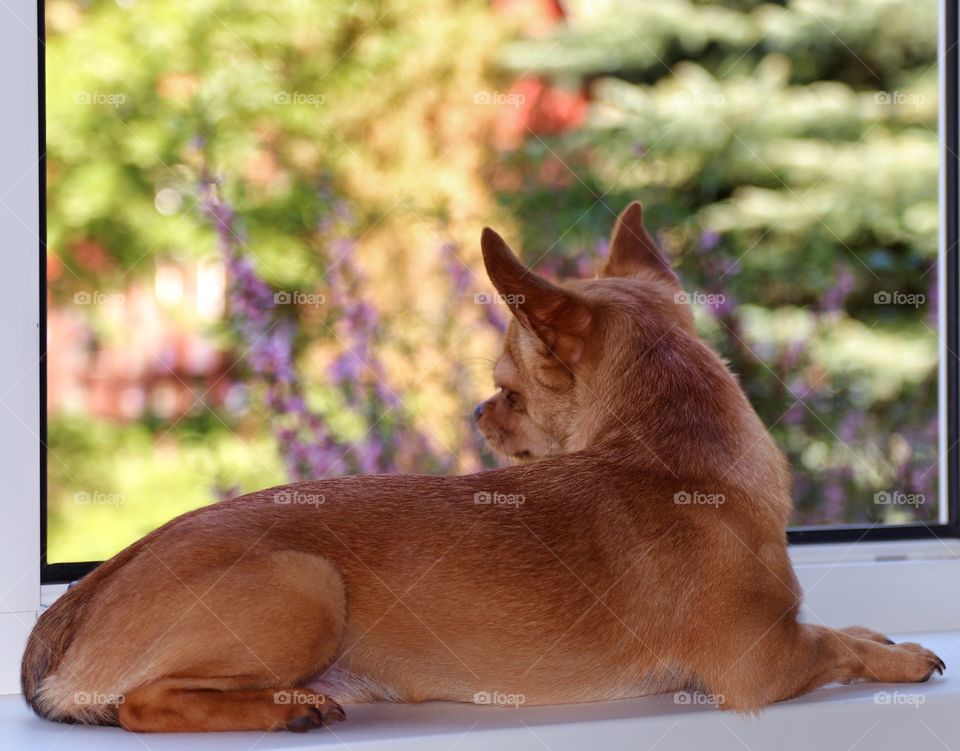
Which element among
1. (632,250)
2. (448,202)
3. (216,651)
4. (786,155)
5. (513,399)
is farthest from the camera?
(786,155)

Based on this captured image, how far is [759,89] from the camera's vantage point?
5262mm

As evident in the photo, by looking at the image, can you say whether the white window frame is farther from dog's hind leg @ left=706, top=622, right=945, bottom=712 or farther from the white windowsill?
dog's hind leg @ left=706, top=622, right=945, bottom=712

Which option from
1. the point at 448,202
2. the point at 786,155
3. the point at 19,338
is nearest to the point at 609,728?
the point at 19,338

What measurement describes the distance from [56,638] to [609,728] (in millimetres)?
810

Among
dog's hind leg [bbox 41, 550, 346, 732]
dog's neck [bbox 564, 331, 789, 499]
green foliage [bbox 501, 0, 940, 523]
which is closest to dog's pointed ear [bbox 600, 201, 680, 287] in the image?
dog's neck [bbox 564, 331, 789, 499]

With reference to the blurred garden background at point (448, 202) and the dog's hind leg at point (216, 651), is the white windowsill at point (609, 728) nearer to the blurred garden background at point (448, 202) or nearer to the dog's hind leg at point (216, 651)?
the dog's hind leg at point (216, 651)

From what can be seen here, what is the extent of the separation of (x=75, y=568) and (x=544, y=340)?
933 millimetres

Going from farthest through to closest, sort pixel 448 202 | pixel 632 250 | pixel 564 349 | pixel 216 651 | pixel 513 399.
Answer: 1. pixel 448 202
2. pixel 632 250
3. pixel 513 399
4. pixel 564 349
5. pixel 216 651

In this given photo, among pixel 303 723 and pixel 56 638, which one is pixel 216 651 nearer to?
pixel 303 723

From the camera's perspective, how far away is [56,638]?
1565 millimetres

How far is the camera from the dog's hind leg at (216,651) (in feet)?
4.80

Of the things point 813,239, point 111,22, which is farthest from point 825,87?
point 111,22

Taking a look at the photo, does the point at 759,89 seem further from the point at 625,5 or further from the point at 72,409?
the point at 72,409

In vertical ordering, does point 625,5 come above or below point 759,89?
above
